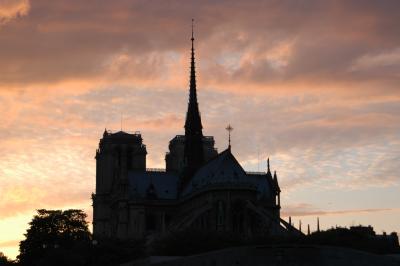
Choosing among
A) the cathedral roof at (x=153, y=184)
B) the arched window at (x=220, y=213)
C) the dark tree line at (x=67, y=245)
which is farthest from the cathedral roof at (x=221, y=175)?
the dark tree line at (x=67, y=245)

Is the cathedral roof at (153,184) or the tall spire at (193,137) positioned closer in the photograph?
the cathedral roof at (153,184)

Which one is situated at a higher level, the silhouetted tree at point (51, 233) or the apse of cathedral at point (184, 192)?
the apse of cathedral at point (184, 192)

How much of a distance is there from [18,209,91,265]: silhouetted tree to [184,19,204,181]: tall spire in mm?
25662

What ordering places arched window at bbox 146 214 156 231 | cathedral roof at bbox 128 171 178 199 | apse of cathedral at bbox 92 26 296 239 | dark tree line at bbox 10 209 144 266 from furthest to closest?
cathedral roof at bbox 128 171 178 199, arched window at bbox 146 214 156 231, apse of cathedral at bbox 92 26 296 239, dark tree line at bbox 10 209 144 266

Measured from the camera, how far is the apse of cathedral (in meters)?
134

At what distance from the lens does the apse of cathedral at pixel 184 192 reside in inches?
5256

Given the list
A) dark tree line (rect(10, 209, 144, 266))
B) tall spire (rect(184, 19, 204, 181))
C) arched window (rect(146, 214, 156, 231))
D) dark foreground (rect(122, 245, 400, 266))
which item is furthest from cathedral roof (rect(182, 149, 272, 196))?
dark foreground (rect(122, 245, 400, 266))

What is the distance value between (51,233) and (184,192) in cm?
2709

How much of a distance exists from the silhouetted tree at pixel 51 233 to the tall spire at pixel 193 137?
25.7m

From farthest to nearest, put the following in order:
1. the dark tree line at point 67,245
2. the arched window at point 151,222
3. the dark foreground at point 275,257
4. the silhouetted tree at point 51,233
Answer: the arched window at point 151,222 → the silhouetted tree at point 51,233 → the dark tree line at point 67,245 → the dark foreground at point 275,257

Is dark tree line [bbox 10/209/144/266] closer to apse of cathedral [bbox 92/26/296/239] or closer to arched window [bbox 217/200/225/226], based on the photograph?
apse of cathedral [bbox 92/26/296/239]

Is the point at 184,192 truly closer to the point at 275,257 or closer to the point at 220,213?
the point at 220,213

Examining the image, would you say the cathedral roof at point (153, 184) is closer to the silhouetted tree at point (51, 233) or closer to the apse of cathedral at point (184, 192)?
the apse of cathedral at point (184, 192)

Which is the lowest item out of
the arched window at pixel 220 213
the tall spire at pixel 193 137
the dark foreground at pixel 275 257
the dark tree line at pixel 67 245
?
the dark foreground at pixel 275 257
